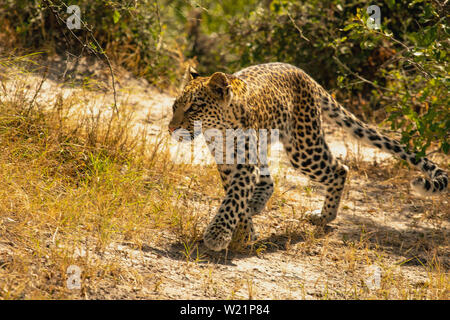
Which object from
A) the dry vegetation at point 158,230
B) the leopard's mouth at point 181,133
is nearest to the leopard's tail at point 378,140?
the dry vegetation at point 158,230

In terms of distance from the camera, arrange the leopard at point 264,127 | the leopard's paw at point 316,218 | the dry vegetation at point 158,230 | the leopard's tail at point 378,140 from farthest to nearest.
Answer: the leopard's paw at point 316,218, the leopard's tail at point 378,140, the leopard at point 264,127, the dry vegetation at point 158,230

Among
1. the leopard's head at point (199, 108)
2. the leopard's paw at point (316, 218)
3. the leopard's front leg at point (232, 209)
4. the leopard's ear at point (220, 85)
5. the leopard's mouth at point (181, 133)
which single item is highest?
the leopard's ear at point (220, 85)

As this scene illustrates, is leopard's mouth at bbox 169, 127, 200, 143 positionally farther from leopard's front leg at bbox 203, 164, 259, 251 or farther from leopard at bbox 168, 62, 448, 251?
leopard's front leg at bbox 203, 164, 259, 251

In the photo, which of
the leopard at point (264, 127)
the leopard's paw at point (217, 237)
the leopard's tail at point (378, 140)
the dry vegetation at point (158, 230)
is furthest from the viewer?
the leopard's tail at point (378, 140)

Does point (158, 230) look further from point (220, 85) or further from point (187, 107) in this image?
point (220, 85)

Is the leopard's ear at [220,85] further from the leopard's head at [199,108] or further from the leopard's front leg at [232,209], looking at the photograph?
the leopard's front leg at [232,209]

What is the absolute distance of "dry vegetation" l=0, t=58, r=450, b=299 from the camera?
417cm

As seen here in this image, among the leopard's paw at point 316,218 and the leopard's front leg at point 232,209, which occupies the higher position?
the leopard's front leg at point 232,209

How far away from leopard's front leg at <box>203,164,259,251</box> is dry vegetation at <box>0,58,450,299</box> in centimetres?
16

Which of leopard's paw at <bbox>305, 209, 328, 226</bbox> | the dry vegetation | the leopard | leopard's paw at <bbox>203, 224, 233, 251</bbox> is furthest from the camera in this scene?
leopard's paw at <bbox>305, 209, 328, 226</bbox>

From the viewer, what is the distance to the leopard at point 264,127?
4949 mm

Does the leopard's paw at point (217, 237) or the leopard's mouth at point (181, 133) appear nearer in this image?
the leopard's paw at point (217, 237)

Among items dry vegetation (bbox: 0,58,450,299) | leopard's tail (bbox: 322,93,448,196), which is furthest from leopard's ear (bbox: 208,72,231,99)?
leopard's tail (bbox: 322,93,448,196)

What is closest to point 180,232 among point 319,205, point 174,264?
point 174,264
